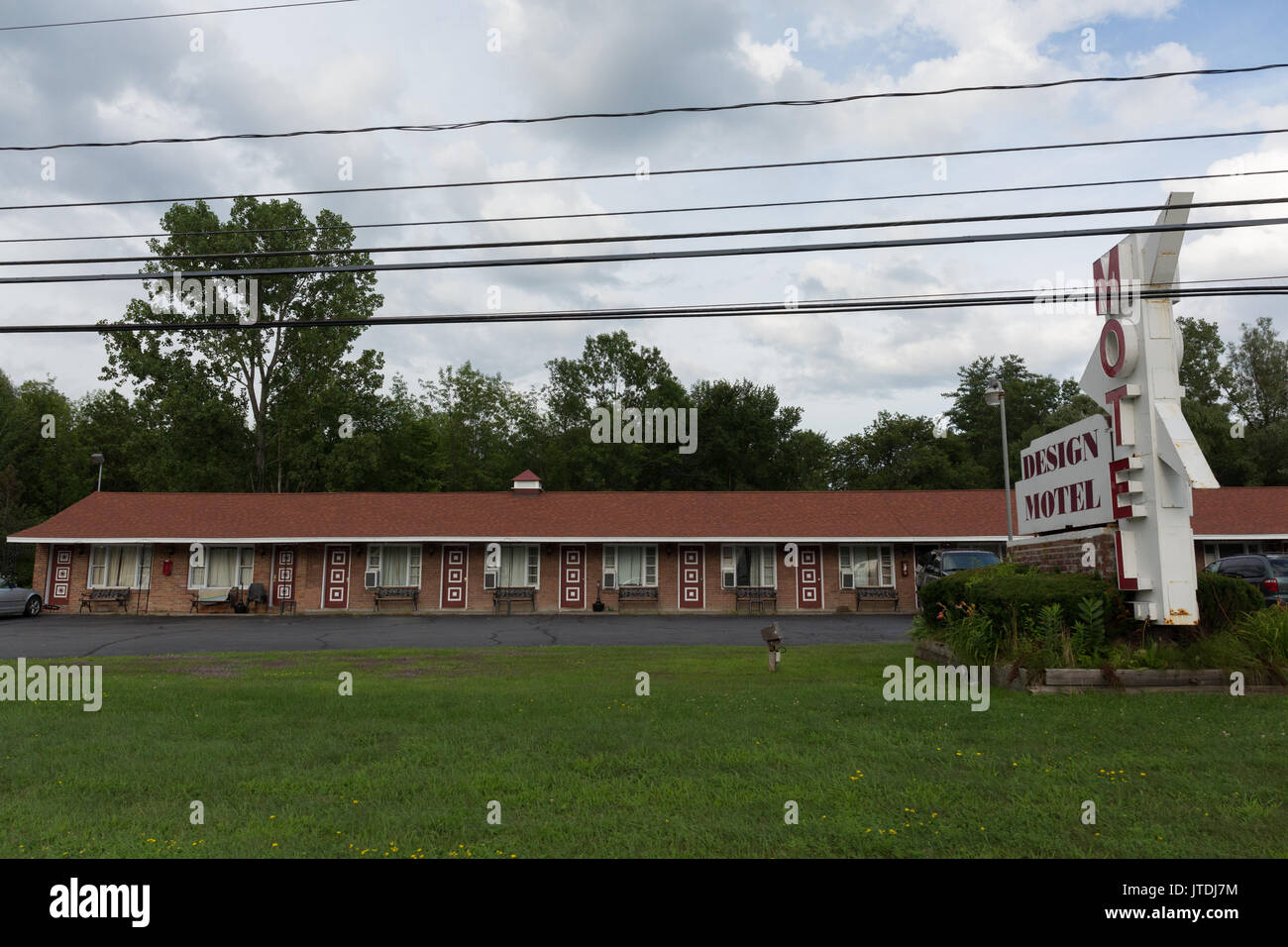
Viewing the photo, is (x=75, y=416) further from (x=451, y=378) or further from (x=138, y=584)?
(x=138, y=584)

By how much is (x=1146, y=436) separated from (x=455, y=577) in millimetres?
25992

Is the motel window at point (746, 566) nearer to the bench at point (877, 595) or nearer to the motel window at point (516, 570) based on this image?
the bench at point (877, 595)

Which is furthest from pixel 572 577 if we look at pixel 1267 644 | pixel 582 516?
pixel 1267 644

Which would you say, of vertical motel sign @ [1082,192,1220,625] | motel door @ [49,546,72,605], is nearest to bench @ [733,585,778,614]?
vertical motel sign @ [1082,192,1220,625]

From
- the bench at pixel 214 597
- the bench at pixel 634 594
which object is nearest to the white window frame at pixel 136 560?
the bench at pixel 214 597

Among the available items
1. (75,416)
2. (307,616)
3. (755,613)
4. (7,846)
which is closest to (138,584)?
(307,616)

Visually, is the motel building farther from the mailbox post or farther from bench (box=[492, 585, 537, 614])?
the mailbox post

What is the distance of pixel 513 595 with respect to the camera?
3181cm

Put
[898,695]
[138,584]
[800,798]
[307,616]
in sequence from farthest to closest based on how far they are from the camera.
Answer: [138,584]
[307,616]
[898,695]
[800,798]

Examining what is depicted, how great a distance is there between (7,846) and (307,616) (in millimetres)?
26001

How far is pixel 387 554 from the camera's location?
32594mm

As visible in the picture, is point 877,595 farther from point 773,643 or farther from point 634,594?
point 773,643

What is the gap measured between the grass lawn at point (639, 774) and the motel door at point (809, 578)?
67.4ft

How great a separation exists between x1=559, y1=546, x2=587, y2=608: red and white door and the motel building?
56mm
